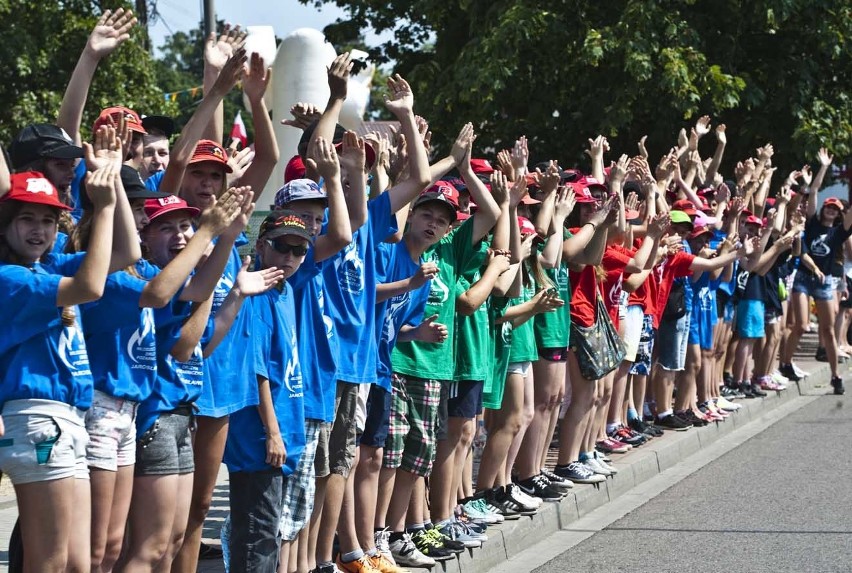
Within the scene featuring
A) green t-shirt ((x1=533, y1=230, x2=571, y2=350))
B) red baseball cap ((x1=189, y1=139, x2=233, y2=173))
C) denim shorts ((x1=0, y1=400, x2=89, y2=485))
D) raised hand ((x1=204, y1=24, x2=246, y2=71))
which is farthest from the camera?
green t-shirt ((x1=533, y1=230, x2=571, y2=350))

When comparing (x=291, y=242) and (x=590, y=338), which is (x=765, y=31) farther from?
(x=291, y=242)

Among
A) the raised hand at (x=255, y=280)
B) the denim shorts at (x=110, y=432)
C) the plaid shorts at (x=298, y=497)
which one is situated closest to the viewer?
the denim shorts at (x=110, y=432)

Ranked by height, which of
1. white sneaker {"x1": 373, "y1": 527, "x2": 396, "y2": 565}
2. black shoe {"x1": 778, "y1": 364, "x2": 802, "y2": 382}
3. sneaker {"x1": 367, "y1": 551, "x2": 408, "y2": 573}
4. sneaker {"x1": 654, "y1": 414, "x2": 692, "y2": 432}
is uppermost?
black shoe {"x1": 778, "y1": 364, "x2": 802, "y2": 382}

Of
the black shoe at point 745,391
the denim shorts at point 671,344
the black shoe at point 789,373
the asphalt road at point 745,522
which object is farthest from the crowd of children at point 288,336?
the black shoe at point 789,373

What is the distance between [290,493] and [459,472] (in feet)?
6.93

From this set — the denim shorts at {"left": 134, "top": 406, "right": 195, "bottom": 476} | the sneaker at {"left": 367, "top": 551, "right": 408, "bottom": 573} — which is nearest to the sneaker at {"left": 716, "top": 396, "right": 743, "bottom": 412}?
the sneaker at {"left": 367, "top": 551, "right": 408, "bottom": 573}

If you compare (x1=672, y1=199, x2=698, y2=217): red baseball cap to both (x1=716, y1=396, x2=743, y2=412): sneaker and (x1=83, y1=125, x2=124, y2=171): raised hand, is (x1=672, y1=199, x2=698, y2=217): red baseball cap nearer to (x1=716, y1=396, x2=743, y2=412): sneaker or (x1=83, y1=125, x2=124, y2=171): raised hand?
(x1=716, y1=396, x2=743, y2=412): sneaker

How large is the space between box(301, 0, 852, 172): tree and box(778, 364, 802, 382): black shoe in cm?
291

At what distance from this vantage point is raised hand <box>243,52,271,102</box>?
5.91 meters

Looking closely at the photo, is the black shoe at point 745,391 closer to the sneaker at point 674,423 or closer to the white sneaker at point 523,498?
the sneaker at point 674,423

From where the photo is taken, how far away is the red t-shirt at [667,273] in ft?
36.7

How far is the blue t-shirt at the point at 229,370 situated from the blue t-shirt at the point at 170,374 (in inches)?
6.9

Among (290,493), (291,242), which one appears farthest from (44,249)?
(290,493)

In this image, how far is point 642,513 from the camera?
880 cm
